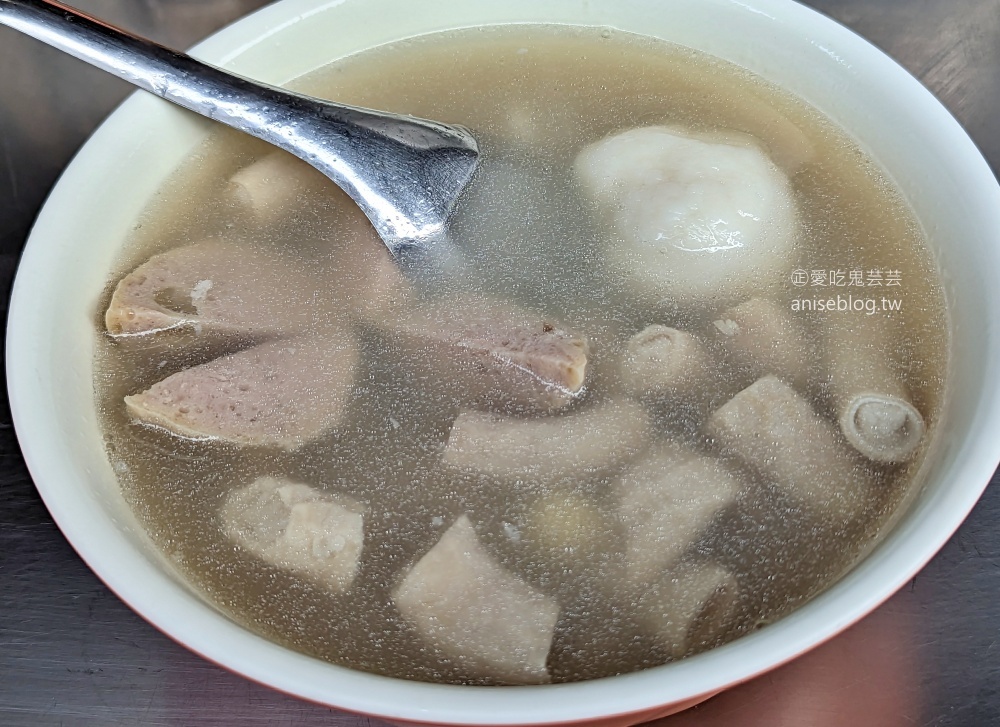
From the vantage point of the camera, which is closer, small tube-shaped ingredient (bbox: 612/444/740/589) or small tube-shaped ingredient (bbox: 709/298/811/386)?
small tube-shaped ingredient (bbox: 612/444/740/589)

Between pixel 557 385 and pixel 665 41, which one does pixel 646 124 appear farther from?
pixel 557 385

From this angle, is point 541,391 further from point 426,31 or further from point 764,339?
point 426,31

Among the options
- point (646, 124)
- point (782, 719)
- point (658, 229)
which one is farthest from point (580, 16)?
point (782, 719)

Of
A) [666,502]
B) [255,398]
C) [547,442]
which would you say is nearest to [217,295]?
[255,398]

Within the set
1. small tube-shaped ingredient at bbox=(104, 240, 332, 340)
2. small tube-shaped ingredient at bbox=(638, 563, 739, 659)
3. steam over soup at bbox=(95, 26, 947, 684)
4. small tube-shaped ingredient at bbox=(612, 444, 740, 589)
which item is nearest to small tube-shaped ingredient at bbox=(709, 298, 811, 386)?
steam over soup at bbox=(95, 26, 947, 684)

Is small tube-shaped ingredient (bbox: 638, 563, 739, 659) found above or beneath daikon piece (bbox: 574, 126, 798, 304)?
beneath

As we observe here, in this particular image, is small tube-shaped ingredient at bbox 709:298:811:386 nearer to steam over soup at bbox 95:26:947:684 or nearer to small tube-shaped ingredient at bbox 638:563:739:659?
steam over soup at bbox 95:26:947:684

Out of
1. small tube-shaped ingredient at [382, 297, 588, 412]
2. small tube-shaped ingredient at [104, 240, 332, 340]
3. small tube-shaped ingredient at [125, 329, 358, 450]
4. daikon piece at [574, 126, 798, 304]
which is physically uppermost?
daikon piece at [574, 126, 798, 304]
